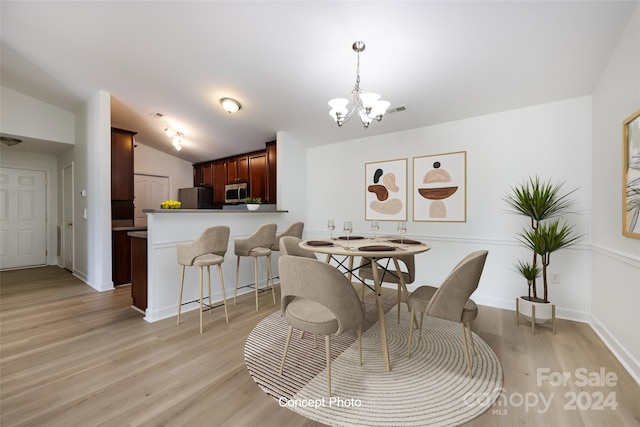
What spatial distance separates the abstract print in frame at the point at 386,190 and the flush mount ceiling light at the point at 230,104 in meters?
2.07

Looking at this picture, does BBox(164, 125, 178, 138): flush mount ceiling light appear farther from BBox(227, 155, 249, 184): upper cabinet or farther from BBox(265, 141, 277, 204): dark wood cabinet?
BBox(265, 141, 277, 204): dark wood cabinet

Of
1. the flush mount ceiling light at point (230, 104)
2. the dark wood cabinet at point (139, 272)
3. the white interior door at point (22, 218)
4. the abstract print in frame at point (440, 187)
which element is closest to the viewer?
the dark wood cabinet at point (139, 272)

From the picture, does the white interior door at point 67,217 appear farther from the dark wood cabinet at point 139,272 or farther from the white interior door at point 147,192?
the dark wood cabinet at point 139,272

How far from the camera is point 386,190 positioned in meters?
4.03

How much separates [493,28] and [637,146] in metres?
1.35

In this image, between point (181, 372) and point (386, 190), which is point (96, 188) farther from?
point (386, 190)

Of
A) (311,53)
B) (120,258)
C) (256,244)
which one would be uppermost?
(311,53)

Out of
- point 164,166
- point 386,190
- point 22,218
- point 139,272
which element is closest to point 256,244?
point 139,272

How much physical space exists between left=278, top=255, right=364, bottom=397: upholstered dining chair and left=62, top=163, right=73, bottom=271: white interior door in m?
5.44

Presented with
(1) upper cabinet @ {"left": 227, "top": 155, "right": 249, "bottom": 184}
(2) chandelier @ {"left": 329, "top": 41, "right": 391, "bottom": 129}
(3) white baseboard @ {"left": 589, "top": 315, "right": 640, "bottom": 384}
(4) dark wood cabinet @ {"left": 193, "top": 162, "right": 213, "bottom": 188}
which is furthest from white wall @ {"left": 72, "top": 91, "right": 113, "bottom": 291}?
(3) white baseboard @ {"left": 589, "top": 315, "right": 640, "bottom": 384}

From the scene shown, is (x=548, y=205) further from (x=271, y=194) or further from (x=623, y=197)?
(x=271, y=194)

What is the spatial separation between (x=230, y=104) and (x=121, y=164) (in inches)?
101

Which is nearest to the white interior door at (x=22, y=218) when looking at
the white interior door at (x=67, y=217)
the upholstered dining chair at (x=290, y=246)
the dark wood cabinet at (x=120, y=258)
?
the white interior door at (x=67, y=217)

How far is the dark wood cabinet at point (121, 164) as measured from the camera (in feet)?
15.2
